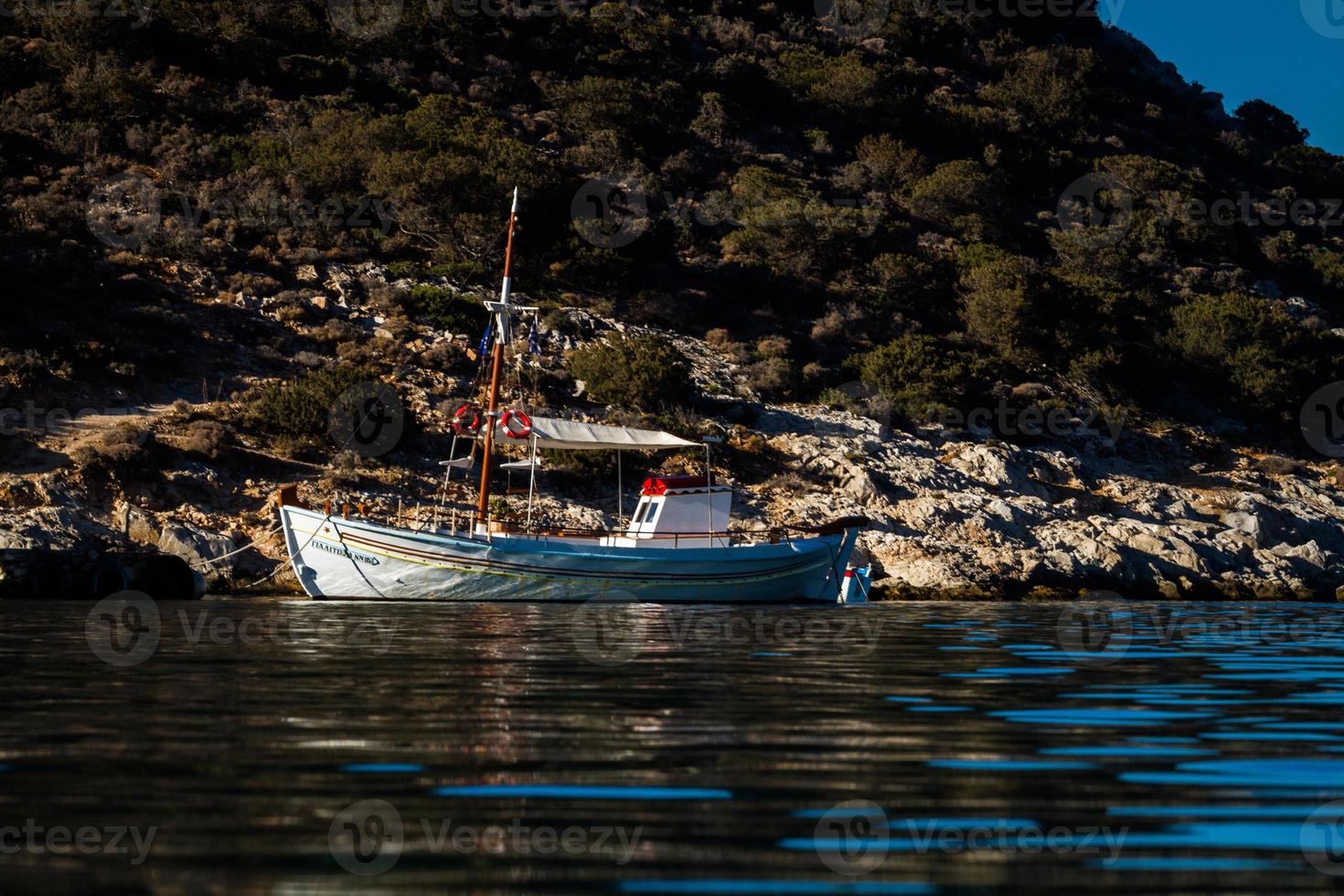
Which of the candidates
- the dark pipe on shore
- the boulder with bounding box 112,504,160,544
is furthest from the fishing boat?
the boulder with bounding box 112,504,160,544

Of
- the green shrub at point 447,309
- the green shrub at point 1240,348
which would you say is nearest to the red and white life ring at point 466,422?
the green shrub at point 447,309

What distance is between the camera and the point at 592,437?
100 ft

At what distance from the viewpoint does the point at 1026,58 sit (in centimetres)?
8062

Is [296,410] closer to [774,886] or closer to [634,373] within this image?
[634,373]

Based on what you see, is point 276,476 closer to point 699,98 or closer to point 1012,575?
point 1012,575

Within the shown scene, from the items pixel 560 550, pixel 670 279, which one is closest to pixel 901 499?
pixel 560 550

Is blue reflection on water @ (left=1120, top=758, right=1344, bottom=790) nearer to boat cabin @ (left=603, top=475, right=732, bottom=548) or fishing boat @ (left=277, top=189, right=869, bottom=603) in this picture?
fishing boat @ (left=277, top=189, right=869, bottom=603)

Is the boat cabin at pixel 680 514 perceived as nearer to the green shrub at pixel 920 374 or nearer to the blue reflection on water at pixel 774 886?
the green shrub at pixel 920 374

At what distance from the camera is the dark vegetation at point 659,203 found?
4288cm

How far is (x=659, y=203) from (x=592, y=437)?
96.1ft

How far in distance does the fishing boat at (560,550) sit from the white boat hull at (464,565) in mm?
25

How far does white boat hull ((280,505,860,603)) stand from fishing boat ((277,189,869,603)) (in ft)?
0.08

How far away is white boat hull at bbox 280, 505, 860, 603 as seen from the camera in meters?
27.8

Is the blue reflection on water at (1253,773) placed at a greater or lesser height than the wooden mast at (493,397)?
lesser
